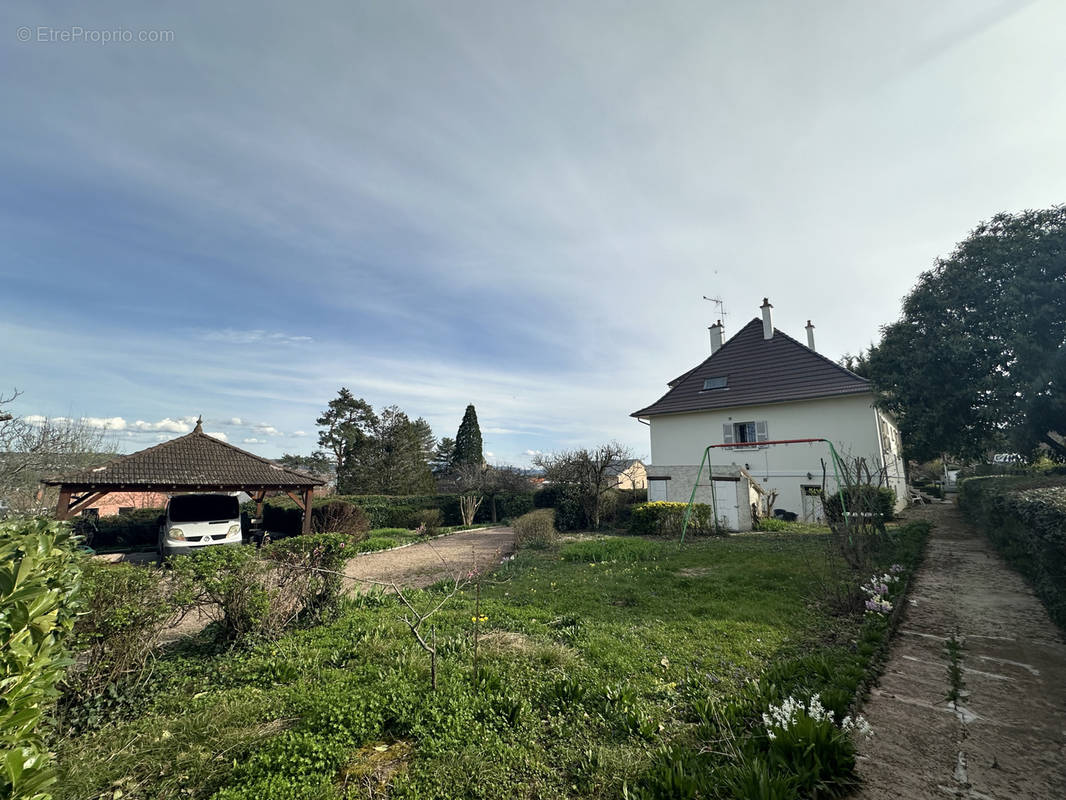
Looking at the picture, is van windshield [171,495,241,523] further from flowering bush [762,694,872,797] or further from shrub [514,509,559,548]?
flowering bush [762,694,872,797]

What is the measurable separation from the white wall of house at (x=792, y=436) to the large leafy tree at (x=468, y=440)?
2114 cm

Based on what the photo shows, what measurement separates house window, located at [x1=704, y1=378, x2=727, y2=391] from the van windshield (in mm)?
18857

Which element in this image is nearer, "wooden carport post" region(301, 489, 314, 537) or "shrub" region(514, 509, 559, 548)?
"shrub" region(514, 509, 559, 548)

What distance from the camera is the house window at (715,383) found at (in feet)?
67.2

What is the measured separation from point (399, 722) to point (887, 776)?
3070 millimetres

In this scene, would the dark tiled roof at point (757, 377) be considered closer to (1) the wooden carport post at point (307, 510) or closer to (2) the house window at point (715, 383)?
(2) the house window at point (715, 383)

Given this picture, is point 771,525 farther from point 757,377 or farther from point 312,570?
point 312,570

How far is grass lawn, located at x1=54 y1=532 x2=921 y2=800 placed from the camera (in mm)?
2551

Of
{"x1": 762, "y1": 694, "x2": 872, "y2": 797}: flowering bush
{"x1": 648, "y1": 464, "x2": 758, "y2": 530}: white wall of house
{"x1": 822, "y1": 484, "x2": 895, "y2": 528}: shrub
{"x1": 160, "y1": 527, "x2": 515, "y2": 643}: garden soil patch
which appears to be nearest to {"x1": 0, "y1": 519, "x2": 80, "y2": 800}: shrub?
{"x1": 762, "y1": 694, "x2": 872, "y2": 797}: flowering bush

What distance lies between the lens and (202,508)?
1074 centimetres

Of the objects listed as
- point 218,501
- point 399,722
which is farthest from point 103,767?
point 218,501

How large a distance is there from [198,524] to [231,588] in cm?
714

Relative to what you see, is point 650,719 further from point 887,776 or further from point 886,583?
point 886,583

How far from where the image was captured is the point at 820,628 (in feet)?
16.6
